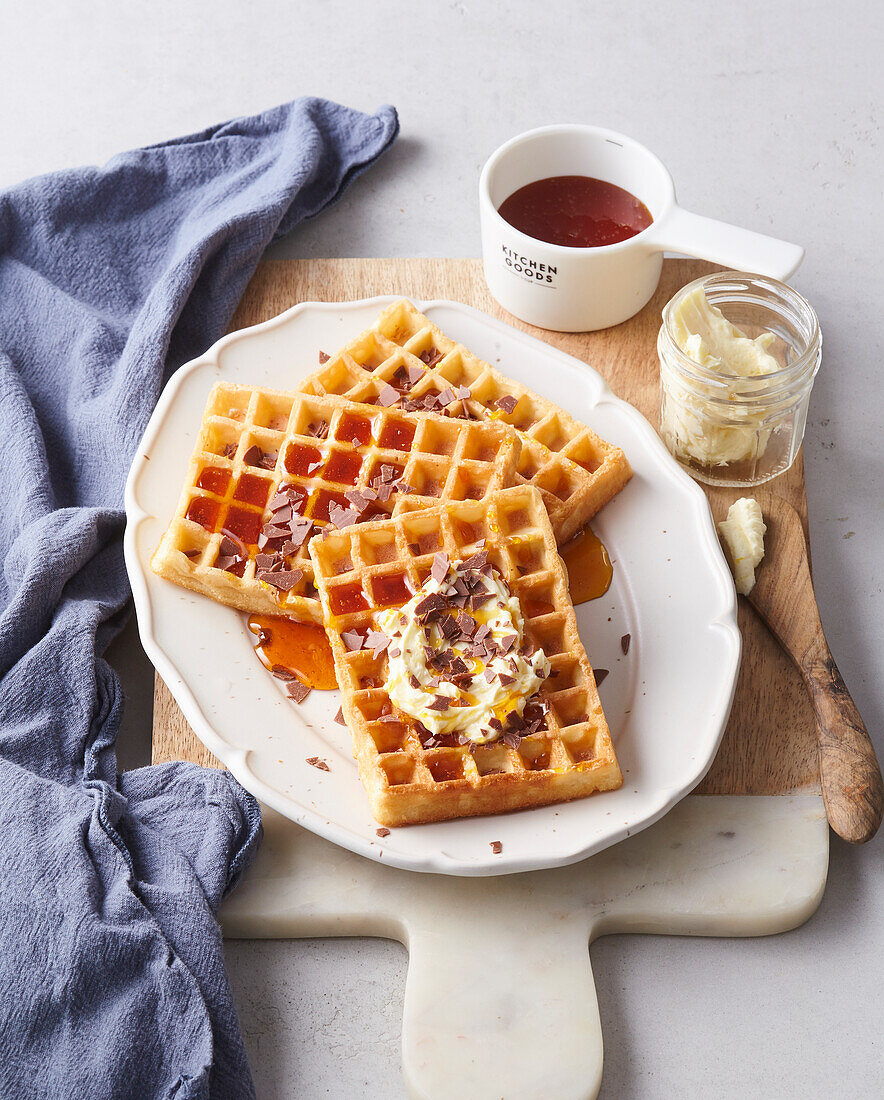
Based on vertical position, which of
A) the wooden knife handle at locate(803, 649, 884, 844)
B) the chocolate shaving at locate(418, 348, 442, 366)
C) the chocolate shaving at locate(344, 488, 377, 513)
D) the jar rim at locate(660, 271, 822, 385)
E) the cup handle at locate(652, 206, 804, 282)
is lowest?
the wooden knife handle at locate(803, 649, 884, 844)

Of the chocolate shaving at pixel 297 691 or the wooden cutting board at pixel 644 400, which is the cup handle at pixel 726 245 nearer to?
the wooden cutting board at pixel 644 400

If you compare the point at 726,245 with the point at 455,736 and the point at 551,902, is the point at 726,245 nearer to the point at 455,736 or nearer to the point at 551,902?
the point at 455,736

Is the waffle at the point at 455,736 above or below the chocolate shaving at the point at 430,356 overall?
below

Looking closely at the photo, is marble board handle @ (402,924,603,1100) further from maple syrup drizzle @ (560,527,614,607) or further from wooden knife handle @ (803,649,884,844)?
maple syrup drizzle @ (560,527,614,607)

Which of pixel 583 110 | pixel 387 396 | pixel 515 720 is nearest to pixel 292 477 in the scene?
pixel 387 396

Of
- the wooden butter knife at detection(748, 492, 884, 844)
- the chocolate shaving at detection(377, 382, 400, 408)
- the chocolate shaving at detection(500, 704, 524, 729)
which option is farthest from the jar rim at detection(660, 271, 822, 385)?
the chocolate shaving at detection(500, 704, 524, 729)

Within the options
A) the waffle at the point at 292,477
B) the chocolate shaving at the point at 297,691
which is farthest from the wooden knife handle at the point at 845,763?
the chocolate shaving at the point at 297,691
